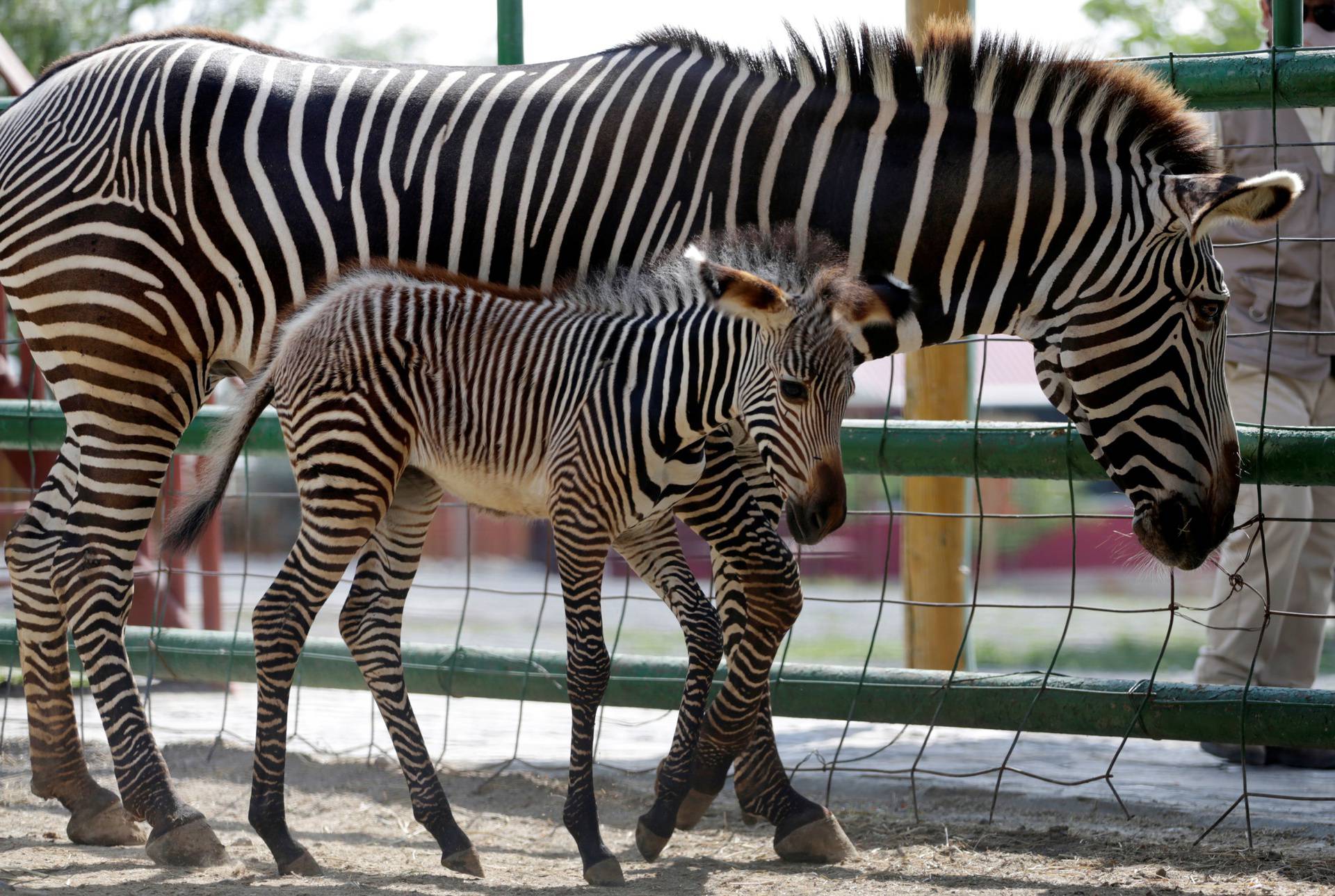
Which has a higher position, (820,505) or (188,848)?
(820,505)

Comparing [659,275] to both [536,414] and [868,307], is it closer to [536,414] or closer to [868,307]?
[536,414]

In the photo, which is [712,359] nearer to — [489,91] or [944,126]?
[944,126]

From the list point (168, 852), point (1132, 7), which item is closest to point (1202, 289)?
point (168, 852)

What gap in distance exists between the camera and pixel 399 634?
410cm

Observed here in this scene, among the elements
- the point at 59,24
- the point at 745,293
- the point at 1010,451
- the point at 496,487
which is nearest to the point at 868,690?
the point at 1010,451

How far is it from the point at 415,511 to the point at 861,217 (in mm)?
1700

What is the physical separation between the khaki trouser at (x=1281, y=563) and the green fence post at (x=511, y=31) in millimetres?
3147

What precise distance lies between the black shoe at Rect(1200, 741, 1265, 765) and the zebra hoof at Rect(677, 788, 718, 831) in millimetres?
2282

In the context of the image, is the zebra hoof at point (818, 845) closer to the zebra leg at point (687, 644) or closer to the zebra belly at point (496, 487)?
the zebra leg at point (687, 644)

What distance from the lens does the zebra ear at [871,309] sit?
11.9ft

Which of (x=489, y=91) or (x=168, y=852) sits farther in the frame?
(x=489, y=91)

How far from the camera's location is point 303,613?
13.1 ft

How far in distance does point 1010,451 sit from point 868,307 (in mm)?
1167

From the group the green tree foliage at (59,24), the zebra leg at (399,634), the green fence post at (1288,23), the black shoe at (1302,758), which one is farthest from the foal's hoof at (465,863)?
the green tree foliage at (59,24)
